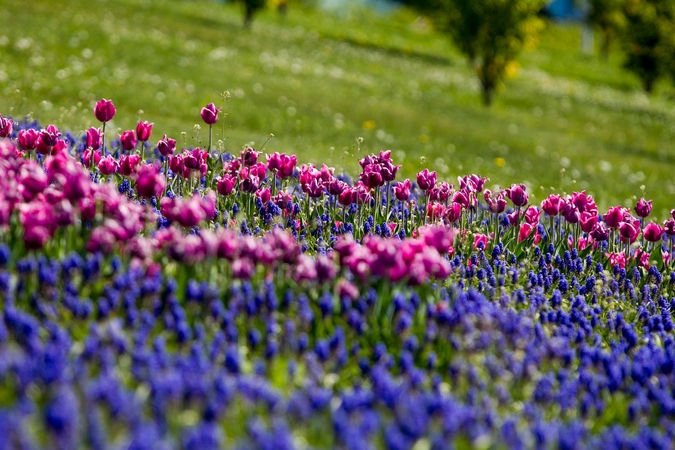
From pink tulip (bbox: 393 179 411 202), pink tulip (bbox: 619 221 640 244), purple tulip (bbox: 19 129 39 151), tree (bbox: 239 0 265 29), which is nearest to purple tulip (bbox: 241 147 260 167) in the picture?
pink tulip (bbox: 393 179 411 202)

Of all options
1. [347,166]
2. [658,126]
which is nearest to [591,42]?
[658,126]

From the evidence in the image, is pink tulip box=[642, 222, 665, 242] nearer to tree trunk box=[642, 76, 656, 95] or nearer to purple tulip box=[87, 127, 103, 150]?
purple tulip box=[87, 127, 103, 150]

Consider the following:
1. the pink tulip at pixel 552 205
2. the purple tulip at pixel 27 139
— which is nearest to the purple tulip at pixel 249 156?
the purple tulip at pixel 27 139

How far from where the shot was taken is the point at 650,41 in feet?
150

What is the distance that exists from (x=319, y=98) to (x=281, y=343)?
19752mm

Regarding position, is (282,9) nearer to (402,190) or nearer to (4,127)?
(4,127)

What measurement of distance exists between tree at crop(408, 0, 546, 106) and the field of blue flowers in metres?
24.5

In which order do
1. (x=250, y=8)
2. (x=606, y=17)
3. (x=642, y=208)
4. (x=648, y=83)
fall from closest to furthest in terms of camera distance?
1. (x=642, y=208)
2. (x=250, y=8)
3. (x=648, y=83)
4. (x=606, y=17)

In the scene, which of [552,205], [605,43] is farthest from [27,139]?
[605,43]

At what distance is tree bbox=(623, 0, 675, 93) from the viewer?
44.1 metres

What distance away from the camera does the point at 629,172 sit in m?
21.1

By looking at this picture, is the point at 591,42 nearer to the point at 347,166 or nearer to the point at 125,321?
the point at 347,166

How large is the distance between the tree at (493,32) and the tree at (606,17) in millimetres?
31348

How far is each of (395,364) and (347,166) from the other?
408 inches
